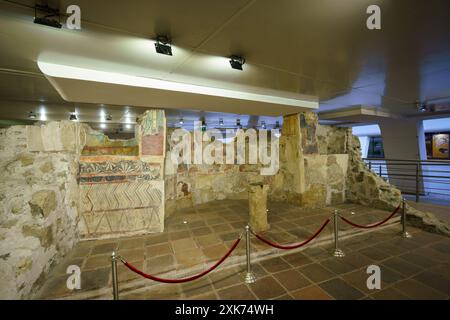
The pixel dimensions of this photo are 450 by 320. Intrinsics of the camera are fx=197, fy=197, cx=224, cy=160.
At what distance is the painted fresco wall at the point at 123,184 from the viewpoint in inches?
153

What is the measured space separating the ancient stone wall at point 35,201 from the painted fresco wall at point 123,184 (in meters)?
0.24

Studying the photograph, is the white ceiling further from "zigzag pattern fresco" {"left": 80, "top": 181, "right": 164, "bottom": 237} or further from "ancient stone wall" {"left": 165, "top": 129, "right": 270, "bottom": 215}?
"ancient stone wall" {"left": 165, "top": 129, "right": 270, "bottom": 215}

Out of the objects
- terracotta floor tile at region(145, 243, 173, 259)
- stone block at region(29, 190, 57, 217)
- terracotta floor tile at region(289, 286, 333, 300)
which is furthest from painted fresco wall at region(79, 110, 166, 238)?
terracotta floor tile at region(289, 286, 333, 300)

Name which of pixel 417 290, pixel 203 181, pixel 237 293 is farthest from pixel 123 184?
pixel 417 290

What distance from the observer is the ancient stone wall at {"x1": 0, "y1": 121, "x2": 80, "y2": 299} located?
7.43 feet

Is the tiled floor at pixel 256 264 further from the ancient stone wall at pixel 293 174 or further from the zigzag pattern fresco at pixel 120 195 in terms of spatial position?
the ancient stone wall at pixel 293 174

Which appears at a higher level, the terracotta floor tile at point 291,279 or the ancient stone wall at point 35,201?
the ancient stone wall at point 35,201

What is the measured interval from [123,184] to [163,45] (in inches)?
111

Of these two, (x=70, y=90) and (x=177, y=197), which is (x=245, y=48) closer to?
(x=70, y=90)

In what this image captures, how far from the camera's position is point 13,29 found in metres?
2.15

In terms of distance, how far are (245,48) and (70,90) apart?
10.5 ft

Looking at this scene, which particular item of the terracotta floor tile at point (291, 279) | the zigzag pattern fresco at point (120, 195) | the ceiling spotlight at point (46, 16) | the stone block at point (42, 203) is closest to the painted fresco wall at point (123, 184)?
the zigzag pattern fresco at point (120, 195)

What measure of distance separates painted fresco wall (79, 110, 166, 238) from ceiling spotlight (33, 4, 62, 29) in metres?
2.31

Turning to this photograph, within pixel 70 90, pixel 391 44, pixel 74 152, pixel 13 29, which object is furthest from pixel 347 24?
pixel 74 152
